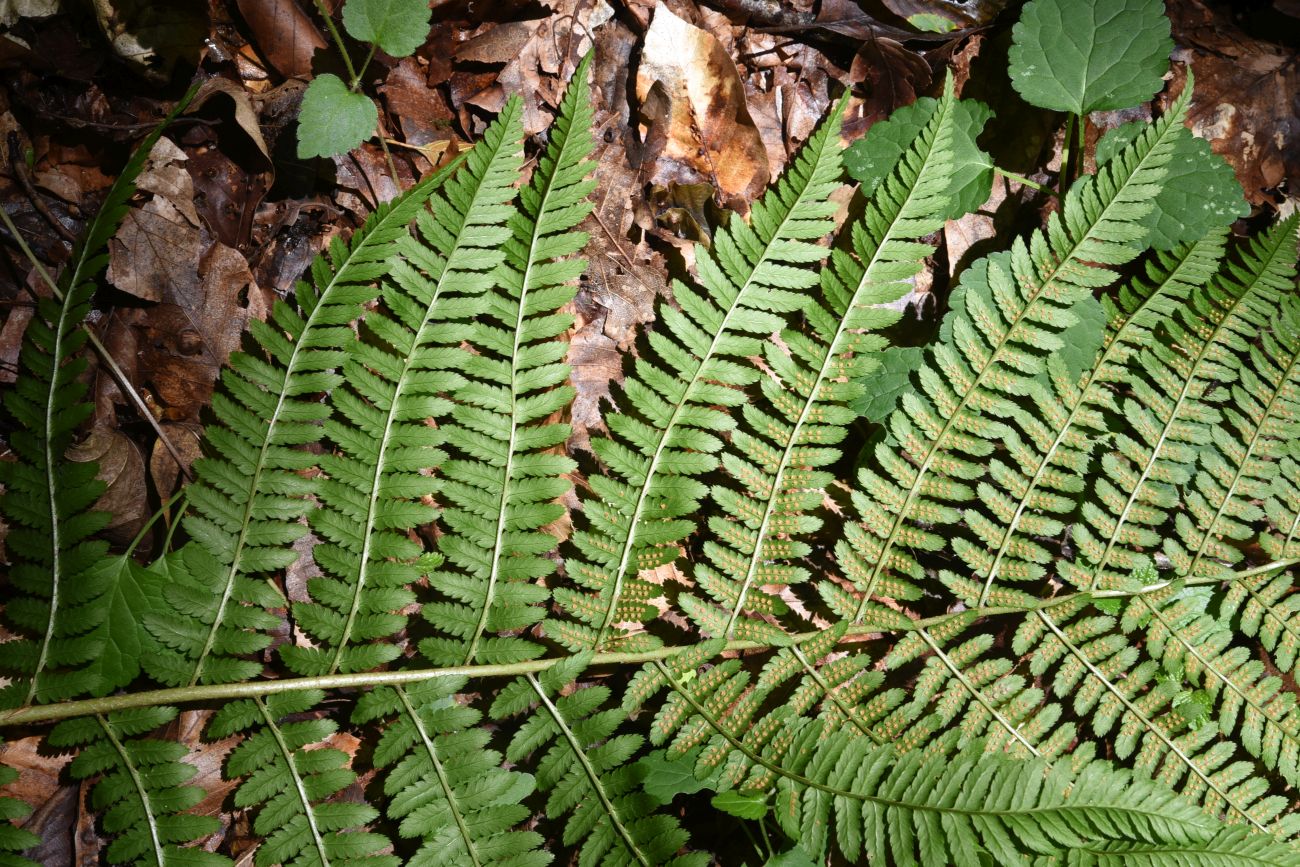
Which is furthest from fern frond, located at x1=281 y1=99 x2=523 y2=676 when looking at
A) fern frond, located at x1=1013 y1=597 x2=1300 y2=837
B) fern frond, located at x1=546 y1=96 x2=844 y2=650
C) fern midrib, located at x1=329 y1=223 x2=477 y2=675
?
fern frond, located at x1=1013 y1=597 x2=1300 y2=837

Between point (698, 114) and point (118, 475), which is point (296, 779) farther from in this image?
point (698, 114)

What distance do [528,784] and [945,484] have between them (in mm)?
1540

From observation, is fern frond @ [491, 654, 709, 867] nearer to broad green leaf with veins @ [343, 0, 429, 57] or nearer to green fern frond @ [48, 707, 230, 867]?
green fern frond @ [48, 707, 230, 867]

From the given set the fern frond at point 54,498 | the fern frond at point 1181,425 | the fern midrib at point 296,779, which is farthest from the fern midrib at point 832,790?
the fern frond at point 54,498

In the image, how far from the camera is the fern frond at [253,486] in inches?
84.3

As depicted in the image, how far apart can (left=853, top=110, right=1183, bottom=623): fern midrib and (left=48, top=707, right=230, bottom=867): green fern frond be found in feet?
6.34

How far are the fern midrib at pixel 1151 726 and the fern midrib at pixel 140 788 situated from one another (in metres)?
2.63

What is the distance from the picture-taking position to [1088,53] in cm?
308

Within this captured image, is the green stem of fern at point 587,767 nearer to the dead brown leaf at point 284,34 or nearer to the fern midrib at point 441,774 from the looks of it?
the fern midrib at point 441,774

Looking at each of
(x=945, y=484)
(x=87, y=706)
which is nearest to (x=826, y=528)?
(x=945, y=484)

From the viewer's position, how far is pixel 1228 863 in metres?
2.31

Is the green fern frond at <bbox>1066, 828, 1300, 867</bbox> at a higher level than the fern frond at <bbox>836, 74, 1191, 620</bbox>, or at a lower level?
lower

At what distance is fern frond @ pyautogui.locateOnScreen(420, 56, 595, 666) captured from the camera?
7.47 feet

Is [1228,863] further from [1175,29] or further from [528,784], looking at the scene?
[1175,29]
